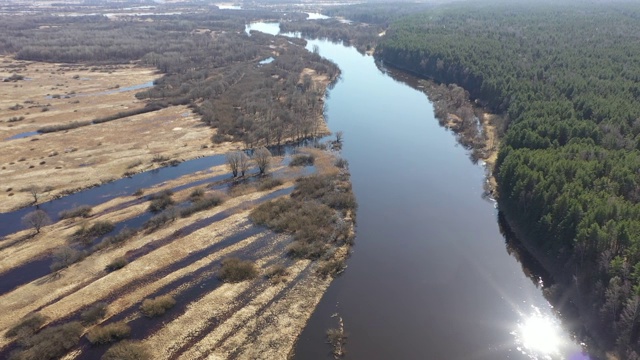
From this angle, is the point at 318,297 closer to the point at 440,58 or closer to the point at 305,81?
the point at 305,81

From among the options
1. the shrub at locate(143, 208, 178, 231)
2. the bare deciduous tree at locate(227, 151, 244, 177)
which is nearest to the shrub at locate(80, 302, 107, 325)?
the shrub at locate(143, 208, 178, 231)

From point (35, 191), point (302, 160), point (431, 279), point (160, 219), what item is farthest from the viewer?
point (302, 160)

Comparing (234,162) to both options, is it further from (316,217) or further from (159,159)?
(316,217)

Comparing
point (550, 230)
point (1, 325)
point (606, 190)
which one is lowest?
point (1, 325)

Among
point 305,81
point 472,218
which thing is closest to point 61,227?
point 472,218

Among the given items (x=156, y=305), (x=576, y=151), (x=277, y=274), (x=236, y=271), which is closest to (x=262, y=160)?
(x=236, y=271)

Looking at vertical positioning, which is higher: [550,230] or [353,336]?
[550,230]

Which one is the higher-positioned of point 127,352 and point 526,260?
point 526,260
